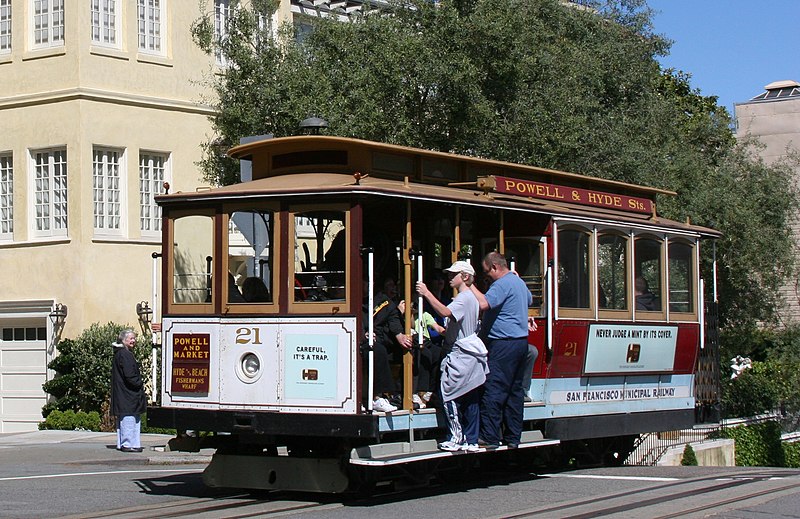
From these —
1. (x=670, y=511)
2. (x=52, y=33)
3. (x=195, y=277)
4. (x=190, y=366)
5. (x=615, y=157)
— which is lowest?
(x=670, y=511)

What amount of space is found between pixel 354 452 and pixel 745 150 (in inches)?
912

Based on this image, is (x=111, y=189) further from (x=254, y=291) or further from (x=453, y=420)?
(x=453, y=420)

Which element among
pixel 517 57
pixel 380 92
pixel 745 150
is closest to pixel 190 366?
pixel 380 92

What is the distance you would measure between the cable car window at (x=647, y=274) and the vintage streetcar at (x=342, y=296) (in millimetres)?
286

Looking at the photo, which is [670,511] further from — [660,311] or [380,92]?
[380,92]

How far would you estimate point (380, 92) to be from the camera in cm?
2155

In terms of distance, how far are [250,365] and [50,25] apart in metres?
16.3

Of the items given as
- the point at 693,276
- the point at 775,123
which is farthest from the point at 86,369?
the point at 775,123

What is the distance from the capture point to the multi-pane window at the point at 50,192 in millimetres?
26156

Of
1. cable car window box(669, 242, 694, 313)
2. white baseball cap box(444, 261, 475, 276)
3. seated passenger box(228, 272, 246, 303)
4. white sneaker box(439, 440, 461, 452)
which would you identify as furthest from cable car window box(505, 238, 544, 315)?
seated passenger box(228, 272, 246, 303)

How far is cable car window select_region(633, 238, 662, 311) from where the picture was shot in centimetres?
1540

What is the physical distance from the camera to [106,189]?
26.2m

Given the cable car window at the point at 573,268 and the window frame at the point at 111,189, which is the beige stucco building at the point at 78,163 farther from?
the cable car window at the point at 573,268

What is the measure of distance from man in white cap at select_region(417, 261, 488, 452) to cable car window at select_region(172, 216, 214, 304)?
2.13 meters
